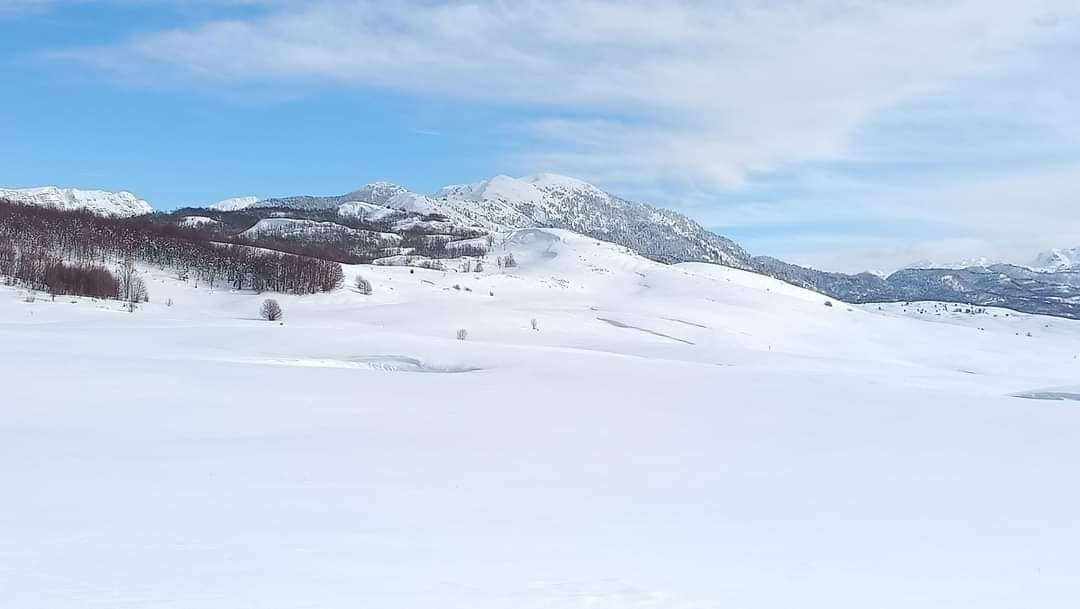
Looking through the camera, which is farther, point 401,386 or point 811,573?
point 401,386

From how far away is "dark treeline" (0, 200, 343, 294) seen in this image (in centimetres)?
8178

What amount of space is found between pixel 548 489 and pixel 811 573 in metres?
4.40

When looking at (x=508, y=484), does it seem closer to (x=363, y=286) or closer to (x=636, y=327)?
(x=636, y=327)

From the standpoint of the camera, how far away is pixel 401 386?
20.5m

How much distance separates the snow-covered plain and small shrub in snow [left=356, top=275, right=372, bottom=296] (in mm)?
56493

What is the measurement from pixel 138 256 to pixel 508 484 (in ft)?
355

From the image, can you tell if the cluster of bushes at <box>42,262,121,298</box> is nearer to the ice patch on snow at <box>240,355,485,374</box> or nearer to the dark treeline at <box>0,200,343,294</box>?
the dark treeline at <box>0,200,343,294</box>

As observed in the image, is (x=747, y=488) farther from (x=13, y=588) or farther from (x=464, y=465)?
(x=13, y=588)

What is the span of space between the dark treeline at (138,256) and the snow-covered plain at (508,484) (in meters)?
58.2

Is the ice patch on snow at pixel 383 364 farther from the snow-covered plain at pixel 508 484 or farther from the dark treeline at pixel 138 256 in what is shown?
the dark treeline at pixel 138 256

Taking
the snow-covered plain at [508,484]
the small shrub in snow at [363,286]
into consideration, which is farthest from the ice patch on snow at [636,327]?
the small shrub in snow at [363,286]

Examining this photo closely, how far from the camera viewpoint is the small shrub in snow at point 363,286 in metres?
84.4

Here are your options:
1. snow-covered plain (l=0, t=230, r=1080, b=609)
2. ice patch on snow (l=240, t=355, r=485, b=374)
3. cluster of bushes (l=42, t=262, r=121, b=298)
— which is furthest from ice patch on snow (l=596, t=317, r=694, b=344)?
cluster of bushes (l=42, t=262, r=121, b=298)

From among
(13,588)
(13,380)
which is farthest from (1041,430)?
(13,380)
